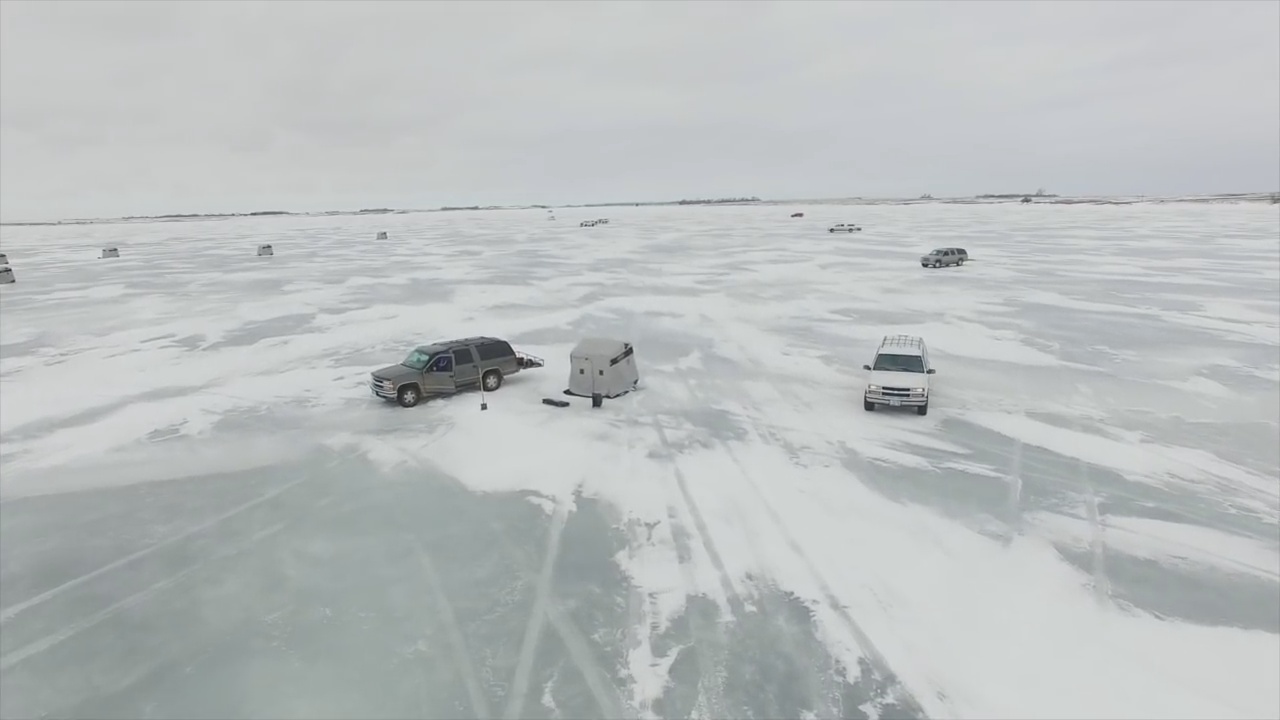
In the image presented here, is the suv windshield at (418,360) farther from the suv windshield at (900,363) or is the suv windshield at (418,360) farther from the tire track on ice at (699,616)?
the suv windshield at (900,363)

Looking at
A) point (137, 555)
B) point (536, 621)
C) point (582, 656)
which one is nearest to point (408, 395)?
point (137, 555)

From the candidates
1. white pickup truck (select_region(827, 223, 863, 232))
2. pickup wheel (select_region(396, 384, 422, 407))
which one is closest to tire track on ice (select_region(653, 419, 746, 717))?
pickup wheel (select_region(396, 384, 422, 407))

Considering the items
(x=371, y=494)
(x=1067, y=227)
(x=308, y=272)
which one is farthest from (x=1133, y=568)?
(x=1067, y=227)

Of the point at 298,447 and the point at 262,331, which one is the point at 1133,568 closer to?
the point at 298,447

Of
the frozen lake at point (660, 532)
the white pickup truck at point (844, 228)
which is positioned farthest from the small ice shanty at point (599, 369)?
the white pickup truck at point (844, 228)

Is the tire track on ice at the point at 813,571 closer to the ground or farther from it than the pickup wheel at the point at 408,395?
closer to the ground

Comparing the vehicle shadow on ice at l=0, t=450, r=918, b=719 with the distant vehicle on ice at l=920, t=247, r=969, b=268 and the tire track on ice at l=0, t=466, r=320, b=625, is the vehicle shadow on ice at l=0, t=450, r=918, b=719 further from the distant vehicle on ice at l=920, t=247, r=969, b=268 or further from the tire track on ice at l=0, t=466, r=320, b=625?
the distant vehicle on ice at l=920, t=247, r=969, b=268
